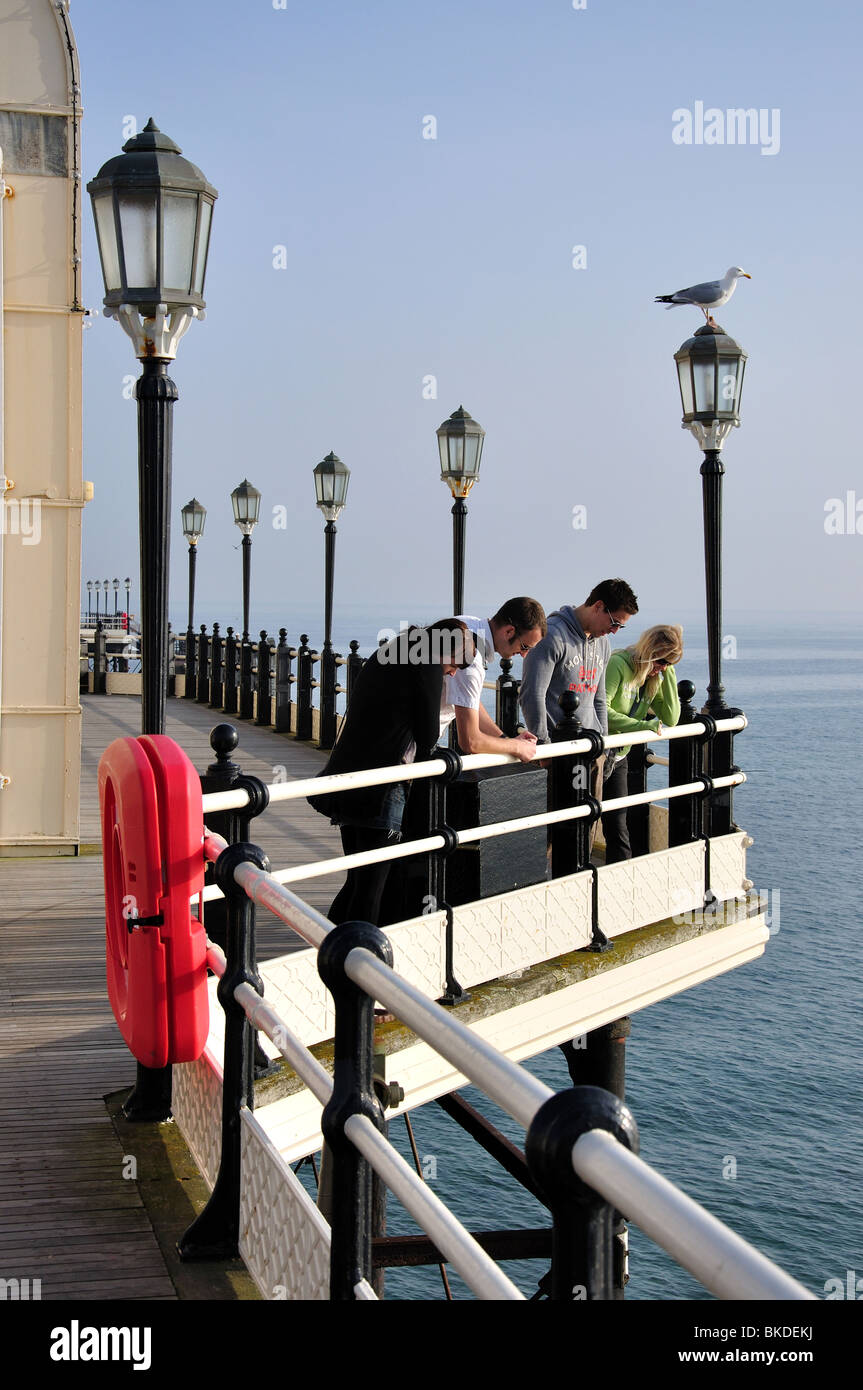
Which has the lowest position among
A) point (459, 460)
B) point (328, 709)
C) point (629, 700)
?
point (328, 709)

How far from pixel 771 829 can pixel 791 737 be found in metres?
43.7

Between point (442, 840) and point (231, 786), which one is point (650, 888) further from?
point (231, 786)

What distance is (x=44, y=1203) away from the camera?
4277mm

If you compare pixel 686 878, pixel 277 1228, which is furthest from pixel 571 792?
pixel 277 1228

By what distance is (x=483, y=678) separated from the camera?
624cm

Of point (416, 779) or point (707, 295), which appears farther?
point (707, 295)

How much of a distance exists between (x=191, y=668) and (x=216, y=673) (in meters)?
3.13

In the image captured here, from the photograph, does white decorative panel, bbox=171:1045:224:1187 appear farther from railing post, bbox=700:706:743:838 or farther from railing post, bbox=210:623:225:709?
railing post, bbox=210:623:225:709

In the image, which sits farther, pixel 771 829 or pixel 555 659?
pixel 771 829

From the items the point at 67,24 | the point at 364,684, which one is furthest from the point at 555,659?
the point at 67,24

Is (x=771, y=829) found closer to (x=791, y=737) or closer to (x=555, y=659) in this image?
(x=791, y=737)

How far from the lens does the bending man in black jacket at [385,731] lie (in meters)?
5.51

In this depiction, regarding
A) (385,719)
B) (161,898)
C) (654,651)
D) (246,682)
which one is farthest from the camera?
(246,682)
